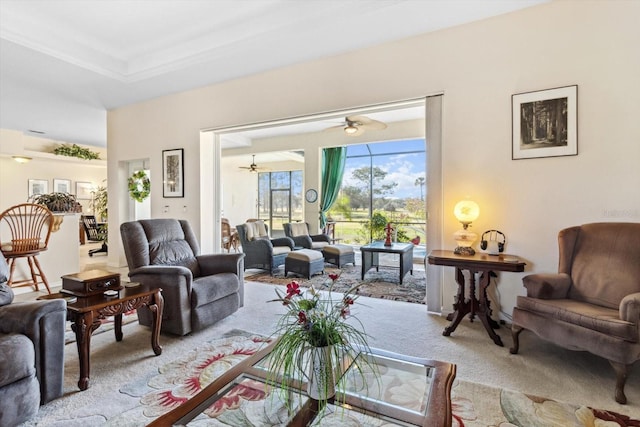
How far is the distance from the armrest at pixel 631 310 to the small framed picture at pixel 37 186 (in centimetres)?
1227

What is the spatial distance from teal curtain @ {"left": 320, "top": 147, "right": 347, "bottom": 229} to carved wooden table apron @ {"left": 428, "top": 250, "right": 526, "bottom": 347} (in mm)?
5396

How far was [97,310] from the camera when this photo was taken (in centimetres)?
210

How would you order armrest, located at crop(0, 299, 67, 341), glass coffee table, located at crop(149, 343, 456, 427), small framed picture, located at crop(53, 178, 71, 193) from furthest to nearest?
1. small framed picture, located at crop(53, 178, 71, 193)
2. armrest, located at crop(0, 299, 67, 341)
3. glass coffee table, located at crop(149, 343, 456, 427)

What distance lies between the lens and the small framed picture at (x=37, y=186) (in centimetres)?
900

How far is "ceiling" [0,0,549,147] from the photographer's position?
3213mm

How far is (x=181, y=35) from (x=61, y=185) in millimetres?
8593

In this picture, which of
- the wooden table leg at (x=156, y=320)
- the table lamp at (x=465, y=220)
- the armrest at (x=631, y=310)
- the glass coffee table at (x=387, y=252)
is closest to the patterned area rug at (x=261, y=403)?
the wooden table leg at (x=156, y=320)

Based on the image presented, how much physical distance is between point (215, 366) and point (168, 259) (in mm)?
1423

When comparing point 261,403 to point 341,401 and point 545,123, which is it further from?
point 545,123

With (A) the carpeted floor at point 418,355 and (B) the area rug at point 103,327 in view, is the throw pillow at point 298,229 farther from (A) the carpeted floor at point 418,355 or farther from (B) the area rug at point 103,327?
(B) the area rug at point 103,327

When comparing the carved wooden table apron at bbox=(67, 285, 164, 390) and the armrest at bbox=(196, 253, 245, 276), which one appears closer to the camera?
the carved wooden table apron at bbox=(67, 285, 164, 390)

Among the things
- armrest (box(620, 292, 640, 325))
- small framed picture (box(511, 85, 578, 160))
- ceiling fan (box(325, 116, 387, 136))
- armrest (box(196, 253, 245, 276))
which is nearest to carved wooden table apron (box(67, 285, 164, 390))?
armrest (box(196, 253, 245, 276))

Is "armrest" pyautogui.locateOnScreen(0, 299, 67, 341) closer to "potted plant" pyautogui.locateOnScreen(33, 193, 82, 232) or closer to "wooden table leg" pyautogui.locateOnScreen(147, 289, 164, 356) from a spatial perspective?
"wooden table leg" pyautogui.locateOnScreen(147, 289, 164, 356)

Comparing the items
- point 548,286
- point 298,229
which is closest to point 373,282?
point 298,229
